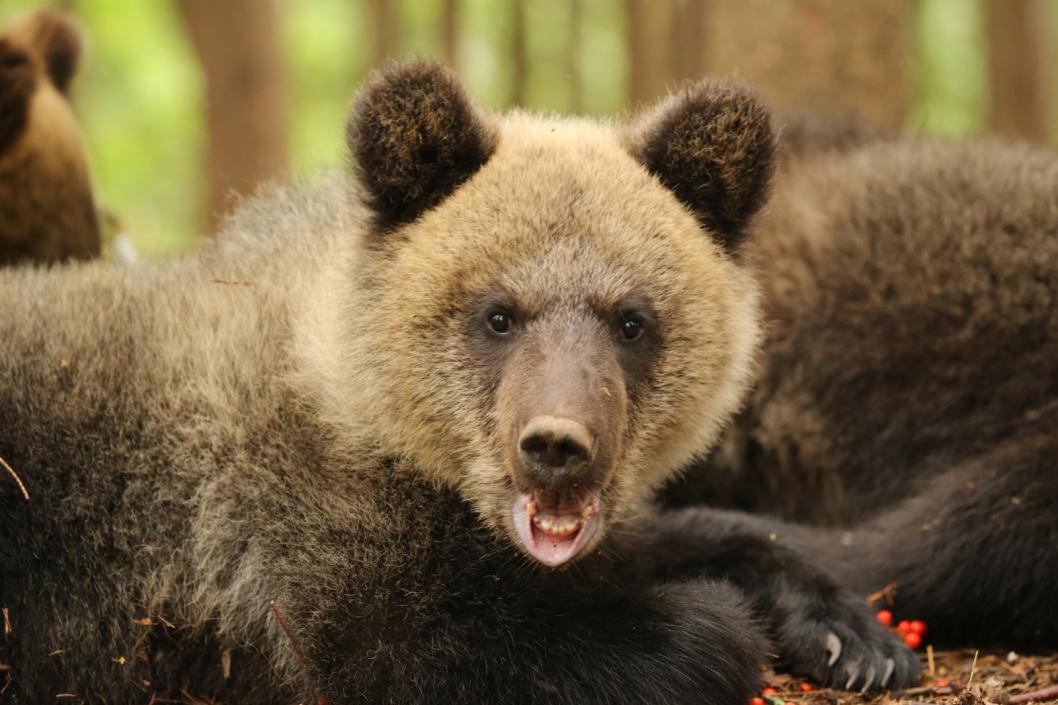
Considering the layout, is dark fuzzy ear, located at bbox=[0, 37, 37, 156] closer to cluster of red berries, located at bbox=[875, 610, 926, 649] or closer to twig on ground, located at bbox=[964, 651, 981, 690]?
cluster of red berries, located at bbox=[875, 610, 926, 649]

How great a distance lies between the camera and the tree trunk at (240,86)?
1163 centimetres

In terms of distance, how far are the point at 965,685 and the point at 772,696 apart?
0.72 meters

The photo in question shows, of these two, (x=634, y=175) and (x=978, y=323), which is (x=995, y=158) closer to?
(x=978, y=323)

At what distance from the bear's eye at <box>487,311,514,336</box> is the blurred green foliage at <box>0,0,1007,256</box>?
16.3m

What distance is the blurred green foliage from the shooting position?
73.2 ft

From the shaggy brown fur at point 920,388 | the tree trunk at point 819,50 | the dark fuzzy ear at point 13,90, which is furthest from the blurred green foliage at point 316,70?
the shaggy brown fur at point 920,388

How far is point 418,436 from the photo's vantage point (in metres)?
4.50

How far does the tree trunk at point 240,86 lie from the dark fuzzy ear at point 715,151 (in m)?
7.42

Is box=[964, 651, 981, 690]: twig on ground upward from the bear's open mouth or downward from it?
downward

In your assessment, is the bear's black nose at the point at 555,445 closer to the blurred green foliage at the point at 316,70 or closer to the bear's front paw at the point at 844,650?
the bear's front paw at the point at 844,650

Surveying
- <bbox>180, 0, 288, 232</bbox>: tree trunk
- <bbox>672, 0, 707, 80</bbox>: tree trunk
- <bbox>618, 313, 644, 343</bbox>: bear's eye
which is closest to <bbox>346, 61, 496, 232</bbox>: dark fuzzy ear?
<bbox>618, 313, 644, 343</bbox>: bear's eye

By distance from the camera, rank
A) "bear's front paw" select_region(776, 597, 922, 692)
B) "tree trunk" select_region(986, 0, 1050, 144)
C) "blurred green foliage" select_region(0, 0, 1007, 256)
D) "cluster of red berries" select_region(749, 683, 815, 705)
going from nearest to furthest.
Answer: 1. "cluster of red berries" select_region(749, 683, 815, 705)
2. "bear's front paw" select_region(776, 597, 922, 692)
3. "tree trunk" select_region(986, 0, 1050, 144)
4. "blurred green foliage" select_region(0, 0, 1007, 256)

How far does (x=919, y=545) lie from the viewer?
577 centimetres

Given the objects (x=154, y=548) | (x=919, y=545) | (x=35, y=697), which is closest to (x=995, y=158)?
(x=919, y=545)
